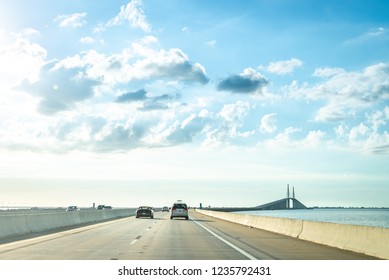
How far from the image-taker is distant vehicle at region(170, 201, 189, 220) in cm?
5347

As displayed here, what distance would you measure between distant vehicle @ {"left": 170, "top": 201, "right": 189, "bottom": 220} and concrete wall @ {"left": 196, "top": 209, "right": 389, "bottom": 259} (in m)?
24.7

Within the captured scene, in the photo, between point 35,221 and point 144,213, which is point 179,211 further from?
point 35,221

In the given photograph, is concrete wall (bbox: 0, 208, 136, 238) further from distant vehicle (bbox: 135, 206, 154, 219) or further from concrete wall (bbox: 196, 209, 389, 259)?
distant vehicle (bbox: 135, 206, 154, 219)

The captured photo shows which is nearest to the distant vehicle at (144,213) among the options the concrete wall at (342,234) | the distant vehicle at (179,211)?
the distant vehicle at (179,211)

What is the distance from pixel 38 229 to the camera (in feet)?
89.2

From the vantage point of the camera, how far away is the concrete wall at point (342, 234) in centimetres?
1448

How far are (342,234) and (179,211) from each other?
3678 centimetres

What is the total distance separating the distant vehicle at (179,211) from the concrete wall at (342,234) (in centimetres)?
2466

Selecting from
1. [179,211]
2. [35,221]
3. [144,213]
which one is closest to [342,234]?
[35,221]

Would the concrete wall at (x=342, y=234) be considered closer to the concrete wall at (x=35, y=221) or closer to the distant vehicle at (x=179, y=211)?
the concrete wall at (x=35, y=221)

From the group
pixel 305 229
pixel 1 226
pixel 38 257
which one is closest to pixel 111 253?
pixel 38 257
